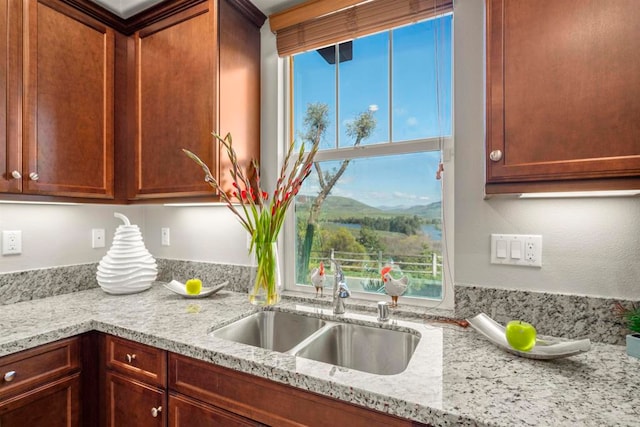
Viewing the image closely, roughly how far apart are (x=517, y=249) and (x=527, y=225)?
3.8 inches

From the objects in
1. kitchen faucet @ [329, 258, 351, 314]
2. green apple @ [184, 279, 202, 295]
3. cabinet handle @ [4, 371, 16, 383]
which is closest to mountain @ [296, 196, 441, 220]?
kitchen faucet @ [329, 258, 351, 314]

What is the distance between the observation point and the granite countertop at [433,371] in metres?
0.73

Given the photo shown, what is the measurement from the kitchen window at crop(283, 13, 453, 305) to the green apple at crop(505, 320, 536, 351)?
1.36 feet

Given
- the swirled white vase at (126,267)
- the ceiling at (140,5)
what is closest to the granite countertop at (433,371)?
the swirled white vase at (126,267)

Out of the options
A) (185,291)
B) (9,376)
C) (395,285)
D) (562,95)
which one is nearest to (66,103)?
(185,291)

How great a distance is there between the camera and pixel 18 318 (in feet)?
4.39

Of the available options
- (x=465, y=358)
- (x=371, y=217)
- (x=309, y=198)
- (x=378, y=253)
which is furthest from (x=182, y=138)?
(x=465, y=358)

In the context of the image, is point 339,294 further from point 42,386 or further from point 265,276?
point 42,386

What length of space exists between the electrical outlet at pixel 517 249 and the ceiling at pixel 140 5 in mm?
1496

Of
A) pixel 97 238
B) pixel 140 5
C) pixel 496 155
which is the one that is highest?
pixel 140 5

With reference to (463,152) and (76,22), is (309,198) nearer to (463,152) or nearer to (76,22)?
(463,152)

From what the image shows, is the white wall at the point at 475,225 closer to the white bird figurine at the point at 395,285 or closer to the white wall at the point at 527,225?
the white wall at the point at 527,225

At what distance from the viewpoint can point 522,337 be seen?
98 cm

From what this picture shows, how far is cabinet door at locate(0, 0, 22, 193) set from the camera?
52.3 inches
